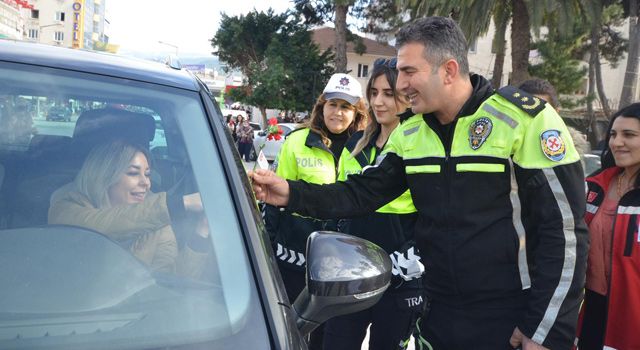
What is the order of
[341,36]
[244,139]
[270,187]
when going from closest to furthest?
[270,187], [244,139], [341,36]

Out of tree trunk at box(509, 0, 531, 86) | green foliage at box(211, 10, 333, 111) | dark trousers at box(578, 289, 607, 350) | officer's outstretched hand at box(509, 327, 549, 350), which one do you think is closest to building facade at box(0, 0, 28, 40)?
dark trousers at box(578, 289, 607, 350)

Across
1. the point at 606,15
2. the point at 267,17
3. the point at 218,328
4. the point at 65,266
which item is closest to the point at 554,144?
the point at 218,328

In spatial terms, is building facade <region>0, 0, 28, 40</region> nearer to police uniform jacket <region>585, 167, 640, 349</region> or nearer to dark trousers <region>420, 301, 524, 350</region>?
dark trousers <region>420, 301, 524, 350</region>

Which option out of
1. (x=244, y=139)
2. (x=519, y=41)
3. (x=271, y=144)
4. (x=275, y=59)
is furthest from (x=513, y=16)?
(x=275, y=59)

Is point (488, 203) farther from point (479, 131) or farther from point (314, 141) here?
point (314, 141)

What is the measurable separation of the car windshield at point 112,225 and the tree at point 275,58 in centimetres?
2962

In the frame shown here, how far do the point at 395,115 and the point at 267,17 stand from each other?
30.9 meters

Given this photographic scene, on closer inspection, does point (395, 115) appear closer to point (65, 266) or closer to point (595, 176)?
point (595, 176)

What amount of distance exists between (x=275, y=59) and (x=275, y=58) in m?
0.08

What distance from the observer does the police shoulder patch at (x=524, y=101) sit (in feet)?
6.49

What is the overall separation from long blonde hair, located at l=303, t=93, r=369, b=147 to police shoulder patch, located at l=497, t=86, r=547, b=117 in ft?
5.24

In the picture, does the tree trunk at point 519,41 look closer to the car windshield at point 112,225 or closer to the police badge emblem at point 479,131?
the police badge emblem at point 479,131

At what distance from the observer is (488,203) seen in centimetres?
203

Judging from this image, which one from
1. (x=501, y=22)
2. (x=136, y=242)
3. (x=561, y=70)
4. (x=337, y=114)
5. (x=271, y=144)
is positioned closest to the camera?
(x=136, y=242)
